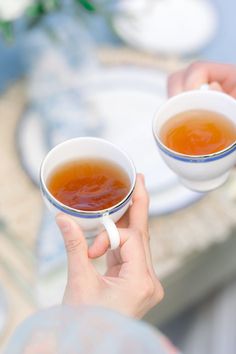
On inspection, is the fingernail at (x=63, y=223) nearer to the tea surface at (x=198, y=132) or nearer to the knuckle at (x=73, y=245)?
the knuckle at (x=73, y=245)

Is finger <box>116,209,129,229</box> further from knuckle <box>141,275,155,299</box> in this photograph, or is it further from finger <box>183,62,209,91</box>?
finger <box>183,62,209,91</box>

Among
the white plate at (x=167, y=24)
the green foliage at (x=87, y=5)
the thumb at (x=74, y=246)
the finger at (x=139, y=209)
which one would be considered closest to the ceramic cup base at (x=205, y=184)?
the finger at (x=139, y=209)

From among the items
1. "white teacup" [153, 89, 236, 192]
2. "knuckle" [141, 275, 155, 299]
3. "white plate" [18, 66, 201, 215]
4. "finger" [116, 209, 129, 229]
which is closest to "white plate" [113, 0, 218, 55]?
"white plate" [18, 66, 201, 215]

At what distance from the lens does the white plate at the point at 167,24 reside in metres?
1.63

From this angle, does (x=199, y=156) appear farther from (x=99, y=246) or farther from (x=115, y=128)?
Answer: (x=115, y=128)

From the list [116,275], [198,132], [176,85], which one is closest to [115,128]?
[176,85]

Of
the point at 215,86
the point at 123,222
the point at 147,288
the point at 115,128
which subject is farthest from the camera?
the point at 115,128

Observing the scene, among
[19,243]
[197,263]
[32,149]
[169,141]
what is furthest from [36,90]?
[169,141]

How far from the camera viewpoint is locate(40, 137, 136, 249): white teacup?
0.83 meters

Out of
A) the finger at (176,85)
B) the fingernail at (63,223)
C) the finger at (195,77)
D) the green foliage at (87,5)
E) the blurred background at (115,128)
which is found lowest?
the blurred background at (115,128)

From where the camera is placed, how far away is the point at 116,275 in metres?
0.85

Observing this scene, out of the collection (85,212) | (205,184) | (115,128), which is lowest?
(115,128)

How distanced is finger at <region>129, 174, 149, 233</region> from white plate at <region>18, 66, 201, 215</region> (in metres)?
0.46

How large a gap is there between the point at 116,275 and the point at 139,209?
0.27 ft
